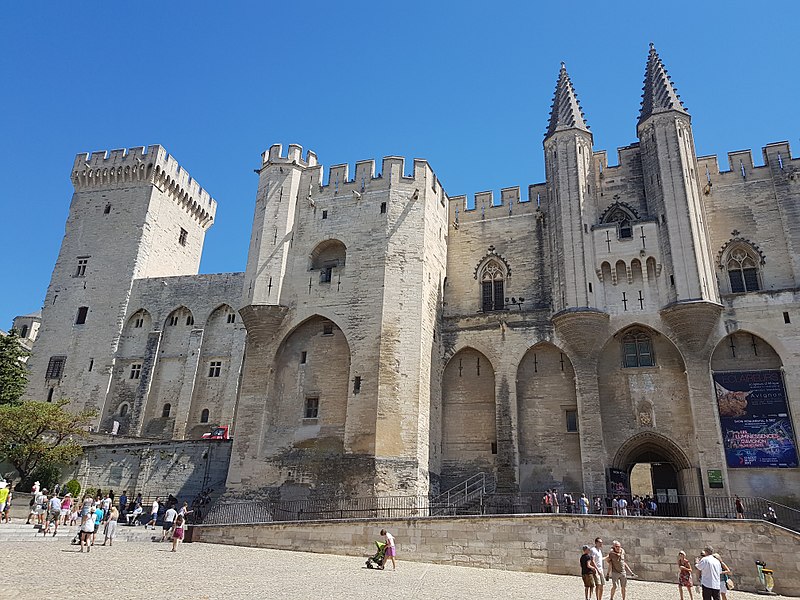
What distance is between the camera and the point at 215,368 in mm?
34062

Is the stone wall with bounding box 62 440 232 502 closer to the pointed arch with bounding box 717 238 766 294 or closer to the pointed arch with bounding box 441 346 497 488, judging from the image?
the pointed arch with bounding box 441 346 497 488

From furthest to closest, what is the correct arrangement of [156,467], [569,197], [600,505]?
[156,467] < [569,197] < [600,505]

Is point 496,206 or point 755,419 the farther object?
point 496,206

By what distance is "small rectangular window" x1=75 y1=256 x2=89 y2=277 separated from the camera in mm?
37469

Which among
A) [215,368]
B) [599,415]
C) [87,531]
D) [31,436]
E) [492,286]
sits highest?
[492,286]

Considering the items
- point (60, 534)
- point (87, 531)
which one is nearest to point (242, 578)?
point (87, 531)

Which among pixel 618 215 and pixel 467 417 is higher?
pixel 618 215

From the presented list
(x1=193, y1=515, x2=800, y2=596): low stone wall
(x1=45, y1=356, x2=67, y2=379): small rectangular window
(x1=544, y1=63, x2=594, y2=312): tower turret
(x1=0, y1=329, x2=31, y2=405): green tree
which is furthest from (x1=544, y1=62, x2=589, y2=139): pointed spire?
(x1=45, y1=356, x2=67, y2=379): small rectangular window

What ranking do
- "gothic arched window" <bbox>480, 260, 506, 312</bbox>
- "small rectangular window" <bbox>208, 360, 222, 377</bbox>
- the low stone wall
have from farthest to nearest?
"small rectangular window" <bbox>208, 360, 222, 377</bbox>
"gothic arched window" <bbox>480, 260, 506, 312</bbox>
the low stone wall

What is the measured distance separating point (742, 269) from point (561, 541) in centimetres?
1282

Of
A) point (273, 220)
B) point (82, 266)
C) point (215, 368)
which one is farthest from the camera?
point (82, 266)

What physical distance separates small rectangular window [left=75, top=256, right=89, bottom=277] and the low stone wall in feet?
89.2

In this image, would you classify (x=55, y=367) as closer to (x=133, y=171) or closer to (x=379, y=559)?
(x=133, y=171)

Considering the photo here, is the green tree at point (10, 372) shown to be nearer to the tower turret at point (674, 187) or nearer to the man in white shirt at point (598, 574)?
the man in white shirt at point (598, 574)
